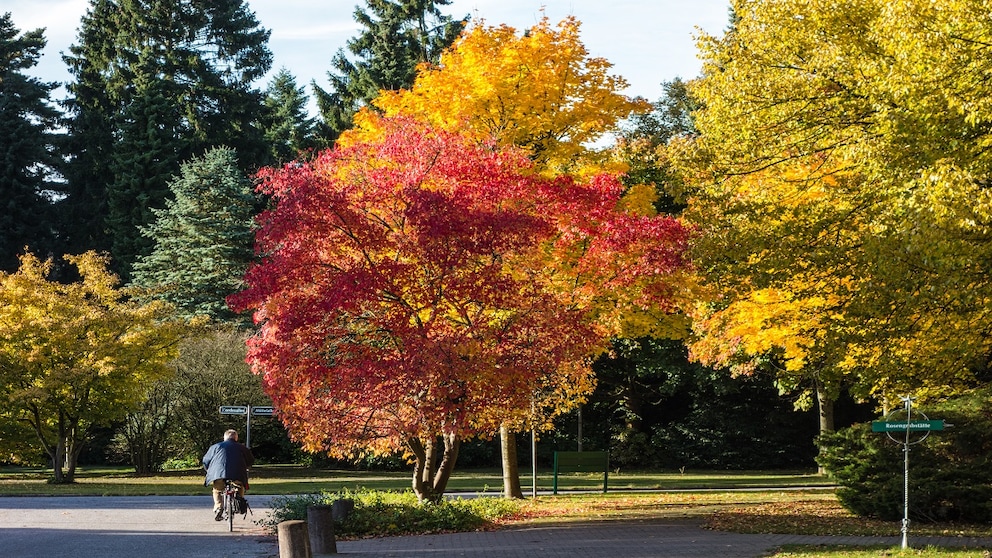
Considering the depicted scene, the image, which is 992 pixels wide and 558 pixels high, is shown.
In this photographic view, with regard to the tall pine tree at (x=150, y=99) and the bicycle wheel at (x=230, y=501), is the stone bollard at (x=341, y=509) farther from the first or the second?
the tall pine tree at (x=150, y=99)

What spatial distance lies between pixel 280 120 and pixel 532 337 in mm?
50280

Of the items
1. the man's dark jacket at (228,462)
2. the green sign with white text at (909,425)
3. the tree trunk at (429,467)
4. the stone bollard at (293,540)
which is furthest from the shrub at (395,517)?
the green sign with white text at (909,425)

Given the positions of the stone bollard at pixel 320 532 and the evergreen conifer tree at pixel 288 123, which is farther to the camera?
the evergreen conifer tree at pixel 288 123

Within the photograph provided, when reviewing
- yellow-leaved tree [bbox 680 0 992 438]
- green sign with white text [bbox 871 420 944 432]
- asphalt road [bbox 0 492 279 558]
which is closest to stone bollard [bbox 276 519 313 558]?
asphalt road [bbox 0 492 279 558]

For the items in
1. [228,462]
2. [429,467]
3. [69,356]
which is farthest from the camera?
[69,356]

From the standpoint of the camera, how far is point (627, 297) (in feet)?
66.7

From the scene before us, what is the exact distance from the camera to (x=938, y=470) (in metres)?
16.1

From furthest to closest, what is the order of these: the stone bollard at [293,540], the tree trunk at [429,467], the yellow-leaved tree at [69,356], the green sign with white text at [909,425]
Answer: the yellow-leaved tree at [69,356]
the tree trunk at [429,467]
the green sign with white text at [909,425]
the stone bollard at [293,540]

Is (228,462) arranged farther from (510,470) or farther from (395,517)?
(510,470)

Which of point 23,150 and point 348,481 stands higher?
point 23,150

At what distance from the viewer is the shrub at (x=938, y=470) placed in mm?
16016

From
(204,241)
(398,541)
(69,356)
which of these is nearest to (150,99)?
(204,241)

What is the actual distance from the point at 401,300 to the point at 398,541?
3363 mm

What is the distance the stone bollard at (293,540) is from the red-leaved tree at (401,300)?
360cm
